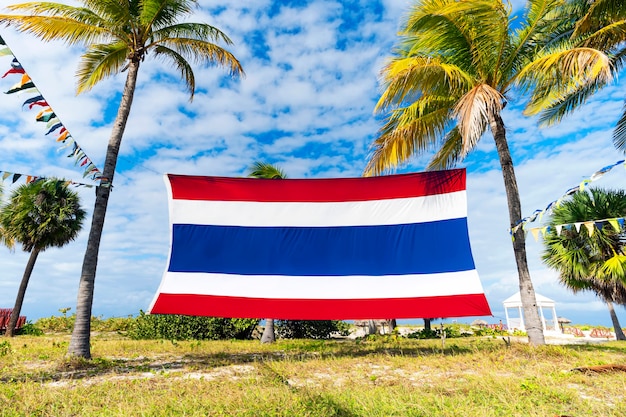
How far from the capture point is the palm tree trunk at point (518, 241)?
9.02 meters

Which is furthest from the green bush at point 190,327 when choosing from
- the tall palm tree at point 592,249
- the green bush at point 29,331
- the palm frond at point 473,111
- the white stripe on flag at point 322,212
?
the tall palm tree at point 592,249

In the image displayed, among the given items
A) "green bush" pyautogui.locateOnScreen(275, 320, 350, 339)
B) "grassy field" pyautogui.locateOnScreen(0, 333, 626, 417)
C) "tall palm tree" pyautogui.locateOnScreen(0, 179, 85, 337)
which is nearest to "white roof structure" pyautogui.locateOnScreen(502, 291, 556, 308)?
"green bush" pyautogui.locateOnScreen(275, 320, 350, 339)

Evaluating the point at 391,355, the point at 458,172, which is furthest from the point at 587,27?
the point at 391,355

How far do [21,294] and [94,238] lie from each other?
14.7 m

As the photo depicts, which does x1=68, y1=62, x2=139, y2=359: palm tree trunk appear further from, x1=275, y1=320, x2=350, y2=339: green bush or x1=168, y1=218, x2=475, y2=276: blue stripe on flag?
x1=275, y1=320, x2=350, y2=339: green bush

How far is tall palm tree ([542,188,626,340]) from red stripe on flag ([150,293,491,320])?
9.36 meters

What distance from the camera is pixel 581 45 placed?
10.0 meters

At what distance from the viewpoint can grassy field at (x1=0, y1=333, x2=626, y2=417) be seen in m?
4.47

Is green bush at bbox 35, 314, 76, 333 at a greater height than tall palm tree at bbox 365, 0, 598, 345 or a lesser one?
lesser

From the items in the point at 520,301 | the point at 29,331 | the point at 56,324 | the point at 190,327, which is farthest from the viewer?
the point at 520,301

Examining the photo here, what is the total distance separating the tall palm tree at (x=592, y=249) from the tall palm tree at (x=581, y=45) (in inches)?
172

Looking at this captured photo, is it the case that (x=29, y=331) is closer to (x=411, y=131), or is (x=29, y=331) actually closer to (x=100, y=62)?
(x=100, y=62)

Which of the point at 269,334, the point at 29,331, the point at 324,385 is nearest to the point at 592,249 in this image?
the point at 269,334

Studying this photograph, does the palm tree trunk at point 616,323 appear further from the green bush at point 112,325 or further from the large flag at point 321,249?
the green bush at point 112,325
